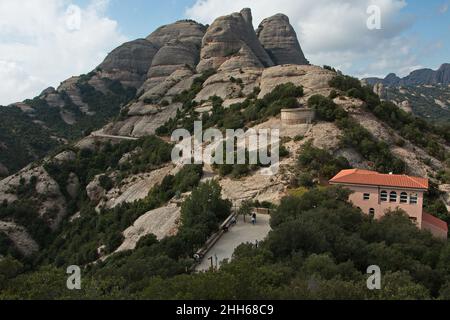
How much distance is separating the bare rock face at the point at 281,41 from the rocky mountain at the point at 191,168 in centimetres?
1481

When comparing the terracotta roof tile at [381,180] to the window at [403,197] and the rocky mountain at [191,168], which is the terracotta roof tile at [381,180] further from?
the rocky mountain at [191,168]

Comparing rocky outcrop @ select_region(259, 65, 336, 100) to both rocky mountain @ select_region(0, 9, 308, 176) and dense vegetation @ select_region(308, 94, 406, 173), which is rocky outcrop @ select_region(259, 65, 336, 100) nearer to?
dense vegetation @ select_region(308, 94, 406, 173)

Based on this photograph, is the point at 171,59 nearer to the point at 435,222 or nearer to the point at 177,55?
the point at 177,55

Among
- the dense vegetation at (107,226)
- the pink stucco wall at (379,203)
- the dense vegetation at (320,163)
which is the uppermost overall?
the dense vegetation at (320,163)

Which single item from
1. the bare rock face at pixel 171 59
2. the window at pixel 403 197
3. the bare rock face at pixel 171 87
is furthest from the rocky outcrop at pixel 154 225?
the bare rock face at pixel 171 59

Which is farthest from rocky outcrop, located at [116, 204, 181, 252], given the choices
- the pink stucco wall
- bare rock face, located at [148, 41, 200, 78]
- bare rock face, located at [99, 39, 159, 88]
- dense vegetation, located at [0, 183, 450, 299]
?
bare rock face, located at [99, 39, 159, 88]

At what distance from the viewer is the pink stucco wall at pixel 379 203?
86.1 feet

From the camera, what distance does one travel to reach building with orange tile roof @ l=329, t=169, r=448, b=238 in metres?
26.3

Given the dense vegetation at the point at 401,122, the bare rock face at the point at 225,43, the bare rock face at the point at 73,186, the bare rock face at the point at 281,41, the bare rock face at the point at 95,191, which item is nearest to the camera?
the dense vegetation at the point at 401,122

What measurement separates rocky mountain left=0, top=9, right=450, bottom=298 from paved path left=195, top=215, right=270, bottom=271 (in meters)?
1.07

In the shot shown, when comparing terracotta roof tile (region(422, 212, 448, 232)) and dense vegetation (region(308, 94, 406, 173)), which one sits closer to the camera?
terracotta roof tile (region(422, 212, 448, 232))

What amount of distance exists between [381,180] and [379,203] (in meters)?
1.50

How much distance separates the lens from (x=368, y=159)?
120ft

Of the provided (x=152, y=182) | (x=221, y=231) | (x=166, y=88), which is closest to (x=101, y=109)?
(x=166, y=88)
